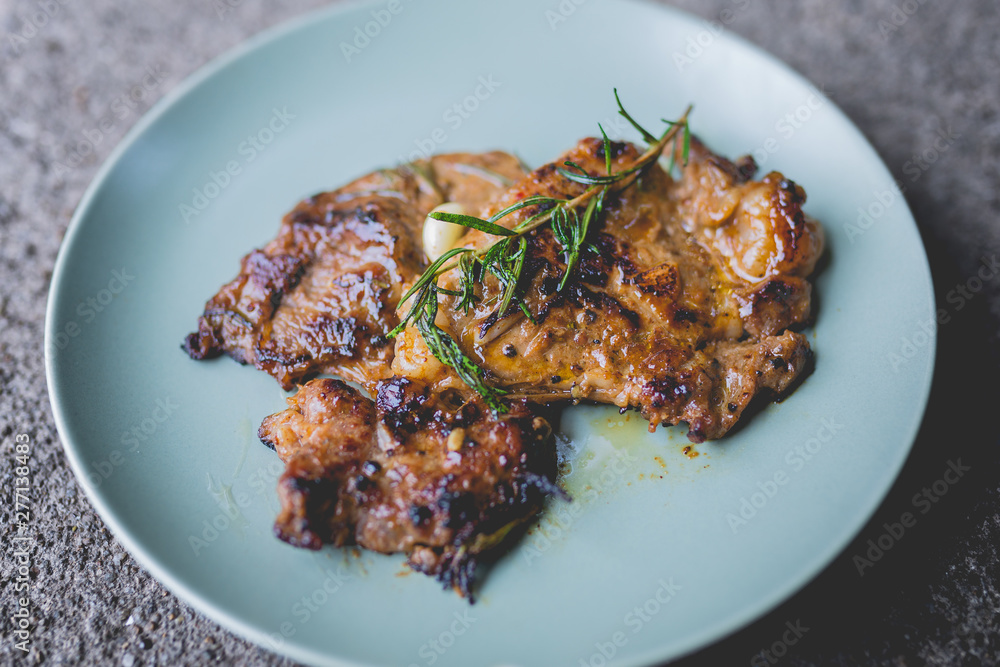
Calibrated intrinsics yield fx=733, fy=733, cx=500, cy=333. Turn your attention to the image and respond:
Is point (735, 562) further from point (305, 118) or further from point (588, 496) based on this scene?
point (305, 118)

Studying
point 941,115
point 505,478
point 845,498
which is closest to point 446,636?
point 505,478
